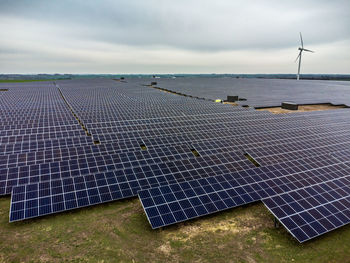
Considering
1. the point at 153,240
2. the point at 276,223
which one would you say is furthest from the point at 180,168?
the point at 276,223

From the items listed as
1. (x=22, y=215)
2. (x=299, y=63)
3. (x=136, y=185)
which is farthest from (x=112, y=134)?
(x=299, y=63)

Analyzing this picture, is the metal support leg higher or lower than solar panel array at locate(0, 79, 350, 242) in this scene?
lower

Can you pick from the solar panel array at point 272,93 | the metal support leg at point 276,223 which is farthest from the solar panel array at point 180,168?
the solar panel array at point 272,93

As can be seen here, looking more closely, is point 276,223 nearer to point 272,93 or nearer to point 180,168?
point 180,168

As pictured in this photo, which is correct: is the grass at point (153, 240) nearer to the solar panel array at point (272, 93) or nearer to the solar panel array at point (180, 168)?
the solar panel array at point (180, 168)

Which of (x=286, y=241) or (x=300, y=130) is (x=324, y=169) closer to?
(x=286, y=241)

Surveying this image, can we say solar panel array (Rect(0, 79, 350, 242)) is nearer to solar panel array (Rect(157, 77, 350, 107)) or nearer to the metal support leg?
the metal support leg

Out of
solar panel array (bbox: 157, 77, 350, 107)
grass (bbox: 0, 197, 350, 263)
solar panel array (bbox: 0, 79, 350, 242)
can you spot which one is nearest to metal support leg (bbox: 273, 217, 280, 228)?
grass (bbox: 0, 197, 350, 263)
